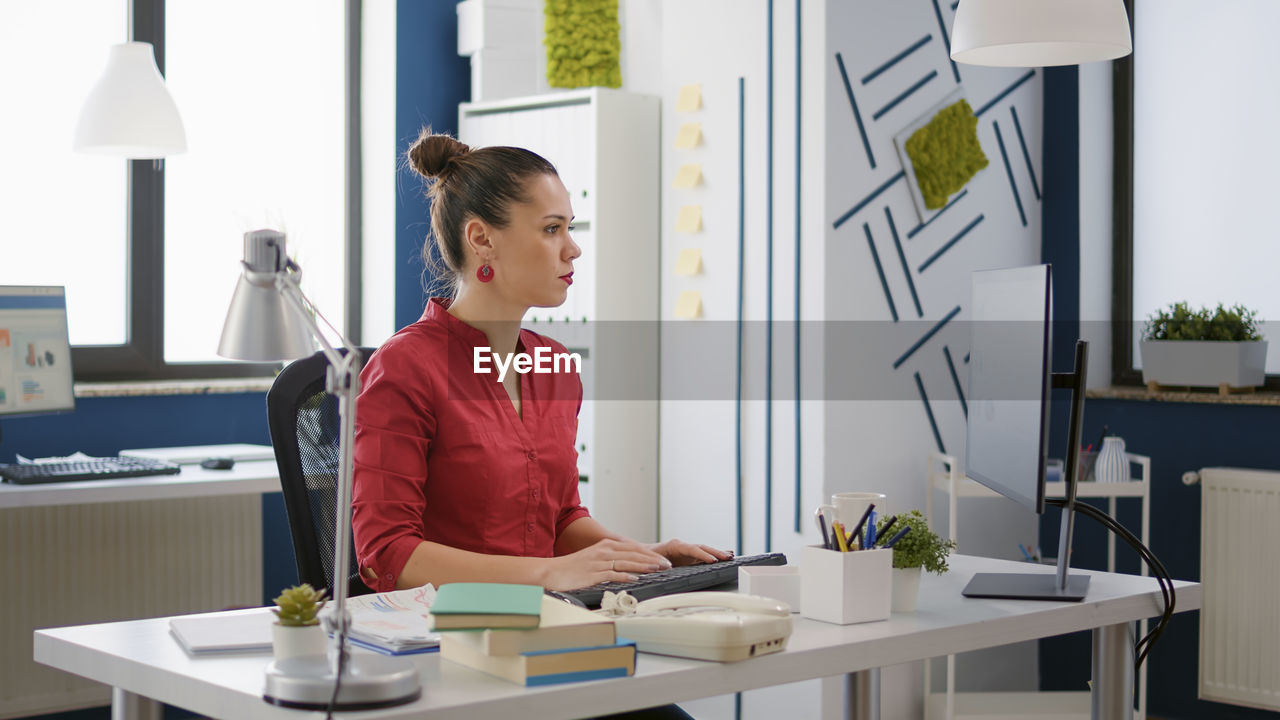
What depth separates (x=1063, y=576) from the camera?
5.80ft

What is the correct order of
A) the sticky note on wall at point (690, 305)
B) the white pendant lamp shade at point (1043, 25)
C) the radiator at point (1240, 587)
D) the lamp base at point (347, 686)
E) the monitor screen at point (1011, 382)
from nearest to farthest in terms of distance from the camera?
the lamp base at point (347, 686), the monitor screen at point (1011, 382), the white pendant lamp shade at point (1043, 25), the radiator at point (1240, 587), the sticky note on wall at point (690, 305)

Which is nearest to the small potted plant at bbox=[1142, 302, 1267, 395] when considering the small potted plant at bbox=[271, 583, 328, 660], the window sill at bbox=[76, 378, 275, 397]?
the window sill at bbox=[76, 378, 275, 397]

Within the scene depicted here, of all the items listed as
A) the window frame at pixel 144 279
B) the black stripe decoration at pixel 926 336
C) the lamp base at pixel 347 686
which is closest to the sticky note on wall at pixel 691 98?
the black stripe decoration at pixel 926 336

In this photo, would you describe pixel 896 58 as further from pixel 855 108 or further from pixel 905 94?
pixel 855 108

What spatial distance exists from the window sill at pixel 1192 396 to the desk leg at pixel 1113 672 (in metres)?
1.90

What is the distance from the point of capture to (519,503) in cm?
194

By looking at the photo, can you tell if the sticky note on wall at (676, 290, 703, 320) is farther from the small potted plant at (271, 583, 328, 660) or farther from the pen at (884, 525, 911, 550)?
the small potted plant at (271, 583, 328, 660)

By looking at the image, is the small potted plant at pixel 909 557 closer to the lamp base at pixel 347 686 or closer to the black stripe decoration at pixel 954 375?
the lamp base at pixel 347 686

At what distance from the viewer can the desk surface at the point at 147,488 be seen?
9.68ft

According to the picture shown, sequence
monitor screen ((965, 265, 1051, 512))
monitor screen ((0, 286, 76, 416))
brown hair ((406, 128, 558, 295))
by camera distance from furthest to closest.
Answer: monitor screen ((0, 286, 76, 416)) < brown hair ((406, 128, 558, 295)) < monitor screen ((965, 265, 1051, 512))

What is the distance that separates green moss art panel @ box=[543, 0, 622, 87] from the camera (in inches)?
157

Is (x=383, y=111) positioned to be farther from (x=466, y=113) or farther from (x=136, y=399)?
(x=136, y=399)

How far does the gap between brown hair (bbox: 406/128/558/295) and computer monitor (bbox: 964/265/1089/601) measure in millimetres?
692

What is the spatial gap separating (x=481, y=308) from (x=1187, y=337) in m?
2.30
